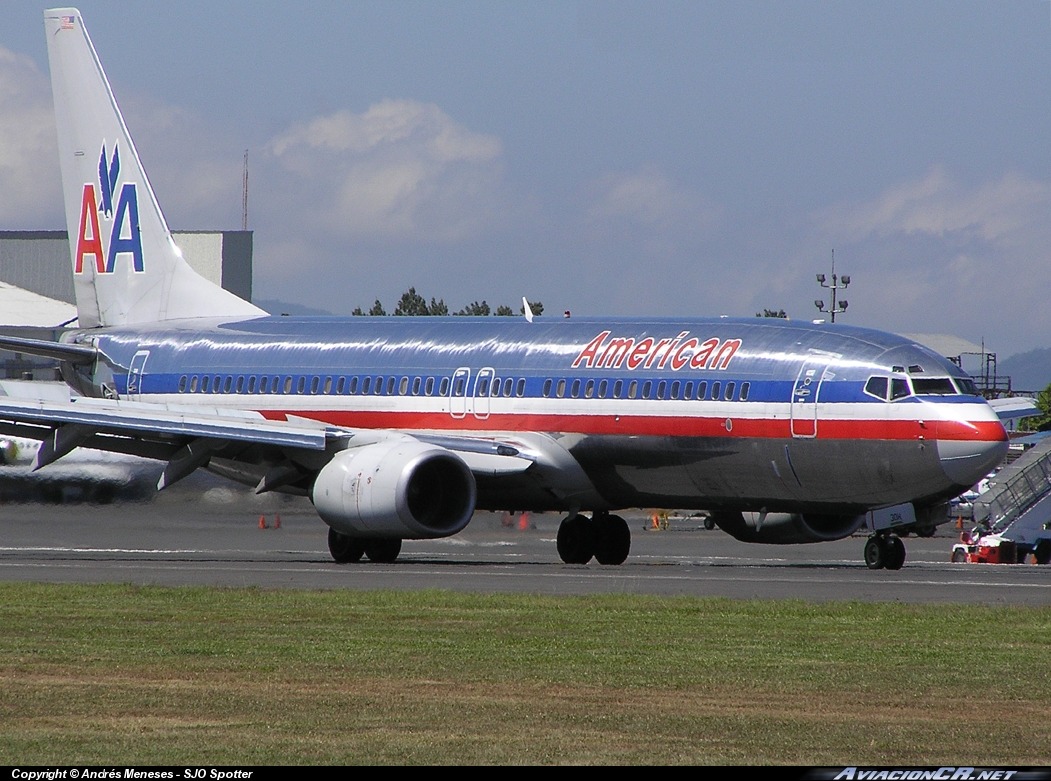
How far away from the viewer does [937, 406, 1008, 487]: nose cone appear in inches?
1046

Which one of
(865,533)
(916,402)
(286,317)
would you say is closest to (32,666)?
(916,402)

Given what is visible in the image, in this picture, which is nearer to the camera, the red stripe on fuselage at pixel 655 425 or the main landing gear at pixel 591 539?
the red stripe on fuselage at pixel 655 425

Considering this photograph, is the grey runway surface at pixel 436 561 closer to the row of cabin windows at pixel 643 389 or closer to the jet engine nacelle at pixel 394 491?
the jet engine nacelle at pixel 394 491

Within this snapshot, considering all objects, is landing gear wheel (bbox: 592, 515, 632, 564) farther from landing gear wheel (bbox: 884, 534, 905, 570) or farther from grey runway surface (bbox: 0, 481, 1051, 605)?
landing gear wheel (bbox: 884, 534, 905, 570)

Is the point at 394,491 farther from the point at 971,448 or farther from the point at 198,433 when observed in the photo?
the point at 971,448

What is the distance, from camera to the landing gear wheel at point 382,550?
30.7 meters

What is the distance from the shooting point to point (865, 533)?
55875 mm

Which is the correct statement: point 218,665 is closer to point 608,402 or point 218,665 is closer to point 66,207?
point 608,402

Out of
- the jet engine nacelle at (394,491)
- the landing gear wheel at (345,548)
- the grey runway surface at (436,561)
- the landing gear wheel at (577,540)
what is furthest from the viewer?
the landing gear wheel at (577,540)

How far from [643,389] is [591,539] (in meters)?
4.20

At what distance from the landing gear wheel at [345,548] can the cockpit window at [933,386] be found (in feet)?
32.3

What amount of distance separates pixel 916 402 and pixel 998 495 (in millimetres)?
14026

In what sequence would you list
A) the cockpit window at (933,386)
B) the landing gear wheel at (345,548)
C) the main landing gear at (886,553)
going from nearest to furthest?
the cockpit window at (933,386) < the main landing gear at (886,553) < the landing gear wheel at (345,548)

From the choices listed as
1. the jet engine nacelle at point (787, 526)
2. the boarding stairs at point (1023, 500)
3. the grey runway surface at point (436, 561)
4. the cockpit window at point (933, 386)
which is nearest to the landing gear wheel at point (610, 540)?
the grey runway surface at point (436, 561)
